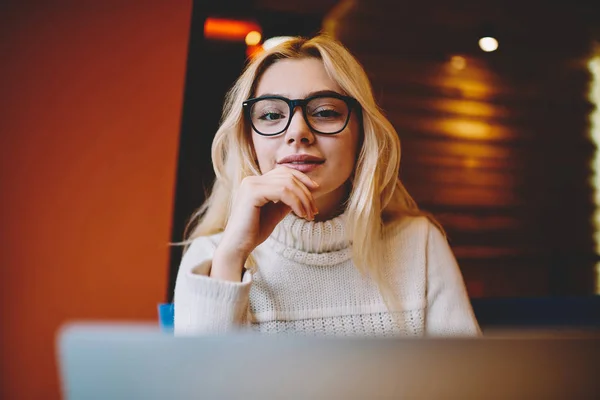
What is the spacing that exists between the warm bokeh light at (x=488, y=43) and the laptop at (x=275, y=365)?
1.44 meters

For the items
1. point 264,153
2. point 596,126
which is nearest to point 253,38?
point 264,153

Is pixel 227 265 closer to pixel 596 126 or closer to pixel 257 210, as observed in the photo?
pixel 257 210

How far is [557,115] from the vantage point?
64.6 inches

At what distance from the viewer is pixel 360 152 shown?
1067 millimetres

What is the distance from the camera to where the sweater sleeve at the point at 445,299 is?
102 centimetres

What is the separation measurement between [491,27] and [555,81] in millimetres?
315

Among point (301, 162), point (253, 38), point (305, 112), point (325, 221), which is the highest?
point (253, 38)

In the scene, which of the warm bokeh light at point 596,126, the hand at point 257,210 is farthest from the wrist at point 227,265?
the warm bokeh light at point 596,126

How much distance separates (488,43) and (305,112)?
0.95 meters

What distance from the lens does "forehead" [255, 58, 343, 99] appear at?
987 millimetres

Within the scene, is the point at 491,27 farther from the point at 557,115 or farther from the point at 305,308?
the point at 305,308

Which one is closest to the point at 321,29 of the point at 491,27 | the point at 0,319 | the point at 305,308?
the point at 491,27

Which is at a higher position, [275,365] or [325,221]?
[325,221]

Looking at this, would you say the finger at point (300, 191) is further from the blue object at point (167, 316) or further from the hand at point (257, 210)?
the blue object at point (167, 316)
